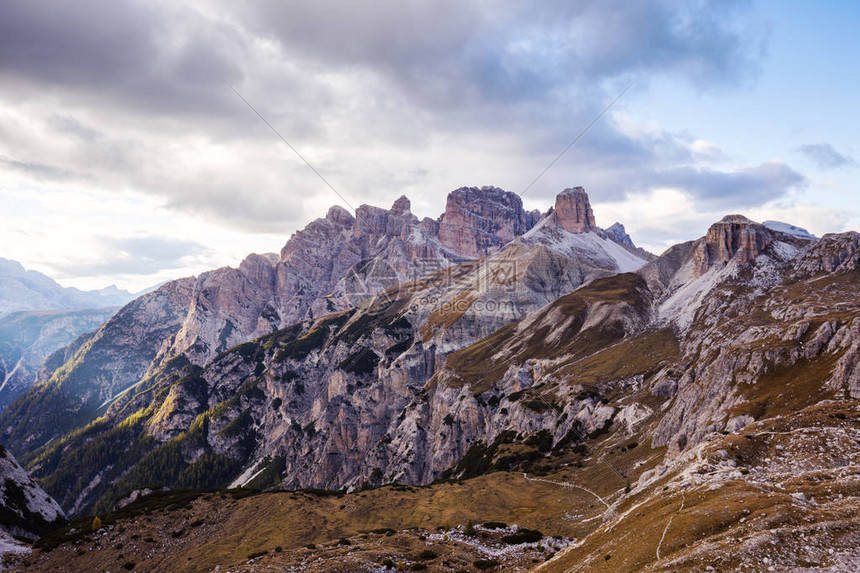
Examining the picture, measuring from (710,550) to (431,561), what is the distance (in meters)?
28.6

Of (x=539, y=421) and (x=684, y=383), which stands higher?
(x=684, y=383)

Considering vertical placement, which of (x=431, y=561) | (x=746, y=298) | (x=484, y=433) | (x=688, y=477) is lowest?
(x=484, y=433)

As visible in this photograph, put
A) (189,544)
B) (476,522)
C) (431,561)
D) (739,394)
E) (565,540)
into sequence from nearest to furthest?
(431,561)
(565,540)
(189,544)
(476,522)
(739,394)

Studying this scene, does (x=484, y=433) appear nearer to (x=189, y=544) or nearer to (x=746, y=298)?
(x=746, y=298)

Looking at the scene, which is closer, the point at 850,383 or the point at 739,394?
the point at 850,383

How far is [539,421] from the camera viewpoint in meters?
161

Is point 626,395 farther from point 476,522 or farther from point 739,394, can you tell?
point 476,522

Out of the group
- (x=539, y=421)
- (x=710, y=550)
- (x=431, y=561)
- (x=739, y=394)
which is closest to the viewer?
(x=710, y=550)

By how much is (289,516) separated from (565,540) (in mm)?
49298

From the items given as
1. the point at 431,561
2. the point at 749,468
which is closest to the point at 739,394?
the point at 749,468

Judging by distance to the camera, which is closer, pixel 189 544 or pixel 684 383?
pixel 189 544

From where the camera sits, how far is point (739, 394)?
288ft

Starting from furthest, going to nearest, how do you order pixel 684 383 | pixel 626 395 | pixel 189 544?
1. pixel 626 395
2. pixel 684 383
3. pixel 189 544

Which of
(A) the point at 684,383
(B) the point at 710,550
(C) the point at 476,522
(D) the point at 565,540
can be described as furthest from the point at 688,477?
(A) the point at 684,383
